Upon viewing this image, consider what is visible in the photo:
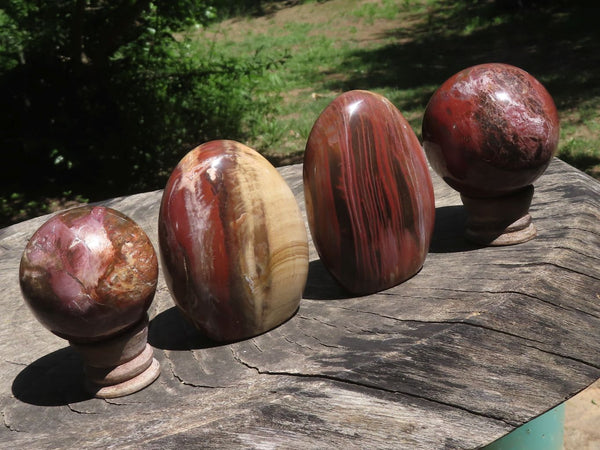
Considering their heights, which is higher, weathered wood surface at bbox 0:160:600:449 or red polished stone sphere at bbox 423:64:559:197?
red polished stone sphere at bbox 423:64:559:197

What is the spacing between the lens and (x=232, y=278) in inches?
67.0

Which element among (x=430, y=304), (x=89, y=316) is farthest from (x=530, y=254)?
(x=89, y=316)

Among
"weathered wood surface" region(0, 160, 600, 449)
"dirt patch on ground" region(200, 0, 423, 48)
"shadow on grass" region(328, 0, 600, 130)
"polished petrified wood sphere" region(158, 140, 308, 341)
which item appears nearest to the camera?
"weathered wood surface" region(0, 160, 600, 449)

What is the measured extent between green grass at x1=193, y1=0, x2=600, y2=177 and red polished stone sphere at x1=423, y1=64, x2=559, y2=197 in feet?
10.0

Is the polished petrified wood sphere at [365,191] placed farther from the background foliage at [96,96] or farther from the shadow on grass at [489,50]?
the shadow on grass at [489,50]

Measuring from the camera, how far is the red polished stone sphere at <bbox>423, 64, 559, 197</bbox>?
1932mm

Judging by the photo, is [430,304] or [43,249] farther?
[430,304]

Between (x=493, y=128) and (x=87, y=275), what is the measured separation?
1.08 m

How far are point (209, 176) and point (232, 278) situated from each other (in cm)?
24

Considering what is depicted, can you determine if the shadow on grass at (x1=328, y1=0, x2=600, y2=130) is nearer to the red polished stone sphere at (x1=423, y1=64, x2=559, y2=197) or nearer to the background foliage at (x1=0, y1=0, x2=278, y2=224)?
the background foliage at (x1=0, y1=0, x2=278, y2=224)

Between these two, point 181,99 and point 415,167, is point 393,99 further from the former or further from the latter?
point 415,167

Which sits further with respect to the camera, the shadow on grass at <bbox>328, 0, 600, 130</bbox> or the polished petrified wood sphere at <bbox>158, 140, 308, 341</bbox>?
the shadow on grass at <bbox>328, 0, 600, 130</bbox>

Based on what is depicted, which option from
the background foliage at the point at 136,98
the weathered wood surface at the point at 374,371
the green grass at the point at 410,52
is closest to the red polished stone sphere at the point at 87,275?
the weathered wood surface at the point at 374,371

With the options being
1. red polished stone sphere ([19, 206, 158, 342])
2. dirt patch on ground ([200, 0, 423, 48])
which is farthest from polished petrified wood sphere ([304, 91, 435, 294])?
dirt patch on ground ([200, 0, 423, 48])
